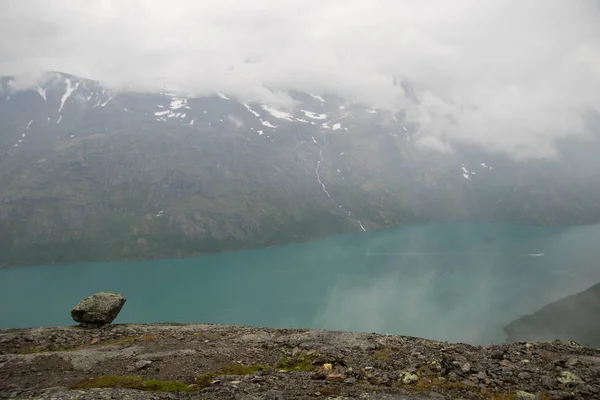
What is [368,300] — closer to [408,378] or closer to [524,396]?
[408,378]

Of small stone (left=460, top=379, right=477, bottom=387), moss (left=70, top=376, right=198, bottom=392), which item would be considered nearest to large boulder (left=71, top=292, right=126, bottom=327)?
moss (left=70, top=376, right=198, bottom=392)

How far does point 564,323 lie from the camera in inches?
4316

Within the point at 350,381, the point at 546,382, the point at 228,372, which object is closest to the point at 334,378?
the point at 350,381

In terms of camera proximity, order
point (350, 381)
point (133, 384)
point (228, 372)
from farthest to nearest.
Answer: point (228, 372), point (350, 381), point (133, 384)

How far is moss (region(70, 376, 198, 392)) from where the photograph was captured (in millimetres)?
16891

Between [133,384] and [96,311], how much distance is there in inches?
675

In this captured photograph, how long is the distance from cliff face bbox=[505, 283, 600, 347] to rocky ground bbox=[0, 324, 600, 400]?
97.5 m

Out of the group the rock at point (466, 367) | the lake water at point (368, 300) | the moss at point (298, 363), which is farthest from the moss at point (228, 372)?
the lake water at point (368, 300)

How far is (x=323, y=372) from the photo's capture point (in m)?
19.2

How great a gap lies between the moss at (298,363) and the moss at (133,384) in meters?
6.18

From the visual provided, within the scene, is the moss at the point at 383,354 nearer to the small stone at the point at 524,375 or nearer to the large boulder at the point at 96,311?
the small stone at the point at 524,375

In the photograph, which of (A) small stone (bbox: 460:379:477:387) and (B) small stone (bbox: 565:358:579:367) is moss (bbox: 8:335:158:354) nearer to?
(A) small stone (bbox: 460:379:477:387)

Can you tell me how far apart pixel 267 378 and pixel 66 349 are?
53.2 feet

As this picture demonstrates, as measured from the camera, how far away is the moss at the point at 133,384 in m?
16.9
